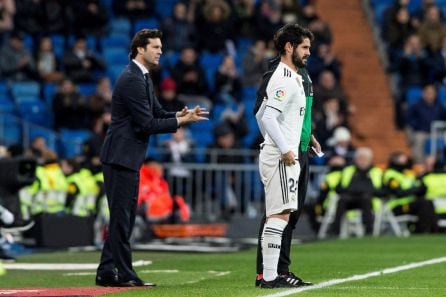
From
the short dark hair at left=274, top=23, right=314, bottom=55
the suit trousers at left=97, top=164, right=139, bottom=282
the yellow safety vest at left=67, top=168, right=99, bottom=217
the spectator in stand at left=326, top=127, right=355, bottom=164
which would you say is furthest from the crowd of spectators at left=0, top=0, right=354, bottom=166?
the short dark hair at left=274, top=23, right=314, bottom=55

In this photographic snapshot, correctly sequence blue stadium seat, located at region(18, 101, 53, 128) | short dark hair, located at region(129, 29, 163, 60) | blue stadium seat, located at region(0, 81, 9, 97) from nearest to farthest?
short dark hair, located at region(129, 29, 163, 60), blue stadium seat, located at region(18, 101, 53, 128), blue stadium seat, located at region(0, 81, 9, 97)

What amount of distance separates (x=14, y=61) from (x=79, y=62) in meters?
1.23

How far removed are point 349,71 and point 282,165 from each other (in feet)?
63.1

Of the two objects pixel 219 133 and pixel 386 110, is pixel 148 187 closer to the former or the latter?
pixel 219 133

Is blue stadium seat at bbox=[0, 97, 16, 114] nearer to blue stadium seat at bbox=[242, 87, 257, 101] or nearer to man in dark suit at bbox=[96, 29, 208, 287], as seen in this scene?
blue stadium seat at bbox=[242, 87, 257, 101]

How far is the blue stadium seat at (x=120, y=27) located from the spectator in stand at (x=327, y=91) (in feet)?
12.9

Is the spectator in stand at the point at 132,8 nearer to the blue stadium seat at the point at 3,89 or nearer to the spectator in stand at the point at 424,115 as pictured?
the blue stadium seat at the point at 3,89

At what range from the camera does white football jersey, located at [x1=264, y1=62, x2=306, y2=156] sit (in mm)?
11875

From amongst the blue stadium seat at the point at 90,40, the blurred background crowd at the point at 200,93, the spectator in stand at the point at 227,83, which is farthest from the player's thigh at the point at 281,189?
the blue stadium seat at the point at 90,40

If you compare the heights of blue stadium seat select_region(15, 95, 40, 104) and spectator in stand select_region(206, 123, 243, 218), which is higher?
blue stadium seat select_region(15, 95, 40, 104)

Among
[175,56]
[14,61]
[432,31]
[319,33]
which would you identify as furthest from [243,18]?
[14,61]

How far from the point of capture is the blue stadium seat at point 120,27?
93.3 feet

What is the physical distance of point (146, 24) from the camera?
1135 inches

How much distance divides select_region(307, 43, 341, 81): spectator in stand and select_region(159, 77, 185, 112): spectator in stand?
138 inches
